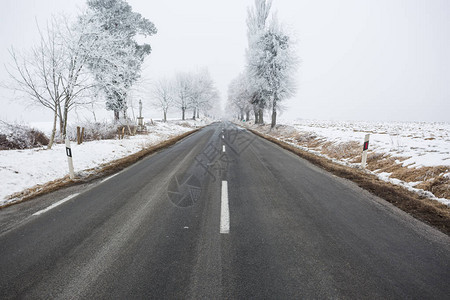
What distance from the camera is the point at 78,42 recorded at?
31.1 ft

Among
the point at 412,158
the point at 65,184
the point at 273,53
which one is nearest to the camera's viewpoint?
the point at 65,184

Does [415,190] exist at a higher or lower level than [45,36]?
lower

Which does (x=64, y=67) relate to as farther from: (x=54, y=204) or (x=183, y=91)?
(x=183, y=91)

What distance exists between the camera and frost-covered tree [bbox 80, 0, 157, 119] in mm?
10258

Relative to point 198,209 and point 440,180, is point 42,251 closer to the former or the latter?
point 198,209

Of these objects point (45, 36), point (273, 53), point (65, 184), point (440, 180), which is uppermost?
point (273, 53)

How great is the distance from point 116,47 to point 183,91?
31263mm

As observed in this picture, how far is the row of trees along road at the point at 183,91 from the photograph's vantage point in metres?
38.7

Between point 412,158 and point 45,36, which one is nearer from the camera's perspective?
point 412,158

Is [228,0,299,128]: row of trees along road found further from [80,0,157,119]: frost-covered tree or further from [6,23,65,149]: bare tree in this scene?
[6,23,65,149]: bare tree

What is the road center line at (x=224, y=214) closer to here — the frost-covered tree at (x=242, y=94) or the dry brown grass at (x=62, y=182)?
the dry brown grass at (x=62, y=182)

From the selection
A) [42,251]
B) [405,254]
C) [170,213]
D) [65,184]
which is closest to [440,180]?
[405,254]

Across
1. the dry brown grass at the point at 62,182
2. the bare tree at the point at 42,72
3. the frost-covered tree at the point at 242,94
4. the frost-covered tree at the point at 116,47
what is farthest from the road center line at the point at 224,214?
the frost-covered tree at the point at 242,94

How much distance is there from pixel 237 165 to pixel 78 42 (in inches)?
382
